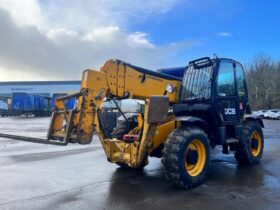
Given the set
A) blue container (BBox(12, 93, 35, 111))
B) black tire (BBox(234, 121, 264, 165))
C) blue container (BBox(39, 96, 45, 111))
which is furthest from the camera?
blue container (BBox(39, 96, 45, 111))

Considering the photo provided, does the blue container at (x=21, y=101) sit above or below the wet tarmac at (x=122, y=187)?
above

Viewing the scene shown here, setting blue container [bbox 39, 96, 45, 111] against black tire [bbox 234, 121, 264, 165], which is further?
blue container [bbox 39, 96, 45, 111]

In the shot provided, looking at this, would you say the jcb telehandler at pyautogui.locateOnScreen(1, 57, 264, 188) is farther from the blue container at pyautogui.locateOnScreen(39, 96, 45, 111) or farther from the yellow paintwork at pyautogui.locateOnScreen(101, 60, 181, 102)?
the blue container at pyautogui.locateOnScreen(39, 96, 45, 111)

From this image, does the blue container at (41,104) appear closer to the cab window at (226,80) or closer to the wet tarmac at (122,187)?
the wet tarmac at (122,187)

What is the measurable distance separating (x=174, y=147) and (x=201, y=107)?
1.70 metres

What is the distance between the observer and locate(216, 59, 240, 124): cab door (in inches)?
318

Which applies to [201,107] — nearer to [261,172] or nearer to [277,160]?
[261,172]

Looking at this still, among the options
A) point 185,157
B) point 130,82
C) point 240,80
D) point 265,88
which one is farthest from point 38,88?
point 185,157

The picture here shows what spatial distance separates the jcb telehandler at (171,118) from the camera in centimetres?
652

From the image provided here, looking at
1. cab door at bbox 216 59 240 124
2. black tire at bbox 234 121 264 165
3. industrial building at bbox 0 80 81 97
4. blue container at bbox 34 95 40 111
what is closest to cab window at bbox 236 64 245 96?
cab door at bbox 216 59 240 124

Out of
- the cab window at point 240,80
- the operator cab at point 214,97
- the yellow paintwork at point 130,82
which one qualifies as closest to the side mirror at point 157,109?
the yellow paintwork at point 130,82

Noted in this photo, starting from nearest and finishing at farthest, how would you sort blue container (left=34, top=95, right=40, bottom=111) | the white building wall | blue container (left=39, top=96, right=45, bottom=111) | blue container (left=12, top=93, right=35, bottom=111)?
1. blue container (left=12, top=93, right=35, bottom=111)
2. blue container (left=34, top=95, right=40, bottom=111)
3. blue container (left=39, top=96, right=45, bottom=111)
4. the white building wall

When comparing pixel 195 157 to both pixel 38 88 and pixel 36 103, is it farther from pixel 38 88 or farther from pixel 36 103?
pixel 38 88

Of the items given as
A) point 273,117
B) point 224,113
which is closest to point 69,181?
point 224,113
